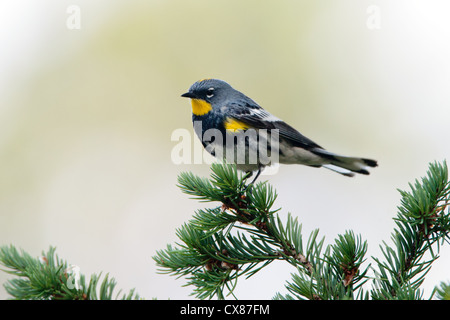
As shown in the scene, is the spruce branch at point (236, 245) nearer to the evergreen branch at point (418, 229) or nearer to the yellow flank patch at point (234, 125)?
the evergreen branch at point (418, 229)

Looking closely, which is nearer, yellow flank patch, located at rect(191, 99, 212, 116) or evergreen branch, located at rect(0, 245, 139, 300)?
evergreen branch, located at rect(0, 245, 139, 300)

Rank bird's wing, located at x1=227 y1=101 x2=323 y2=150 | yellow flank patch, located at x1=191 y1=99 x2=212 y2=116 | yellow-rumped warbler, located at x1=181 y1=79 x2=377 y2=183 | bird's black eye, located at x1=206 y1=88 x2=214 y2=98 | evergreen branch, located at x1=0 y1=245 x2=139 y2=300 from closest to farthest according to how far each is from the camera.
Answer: evergreen branch, located at x1=0 y1=245 x2=139 y2=300 < yellow-rumped warbler, located at x1=181 y1=79 x2=377 y2=183 < bird's wing, located at x1=227 y1=101 x2=323 y2=150 < yellow flank patch, located at x1=191 y1=99 x2=212 y2=116 < bird's black eye, located at x1=206 y1=88 x2=214 y2=98

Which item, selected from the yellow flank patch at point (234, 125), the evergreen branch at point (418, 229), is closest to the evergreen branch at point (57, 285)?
the evergreen branch at point (418, 229)

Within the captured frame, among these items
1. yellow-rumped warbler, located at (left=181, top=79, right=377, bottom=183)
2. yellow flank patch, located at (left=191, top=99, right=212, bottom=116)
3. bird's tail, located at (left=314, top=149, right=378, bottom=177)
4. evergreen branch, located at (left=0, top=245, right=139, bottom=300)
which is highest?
yellow flank patch, located at (left=191, top=99, right=212, bottom=116)

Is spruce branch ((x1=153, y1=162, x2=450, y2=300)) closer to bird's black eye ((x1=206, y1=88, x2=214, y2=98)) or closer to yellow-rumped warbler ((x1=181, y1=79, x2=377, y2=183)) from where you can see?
yellow-rumped warbler ((x1=181, y1=79, x2=377, y2=183))

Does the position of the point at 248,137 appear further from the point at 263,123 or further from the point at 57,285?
the point at 57,285

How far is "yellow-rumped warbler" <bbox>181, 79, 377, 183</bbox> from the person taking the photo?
10.9 ft

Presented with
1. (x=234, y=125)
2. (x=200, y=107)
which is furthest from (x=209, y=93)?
(x=234, y=125)

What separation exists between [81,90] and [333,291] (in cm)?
459

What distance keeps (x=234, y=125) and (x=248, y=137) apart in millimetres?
160

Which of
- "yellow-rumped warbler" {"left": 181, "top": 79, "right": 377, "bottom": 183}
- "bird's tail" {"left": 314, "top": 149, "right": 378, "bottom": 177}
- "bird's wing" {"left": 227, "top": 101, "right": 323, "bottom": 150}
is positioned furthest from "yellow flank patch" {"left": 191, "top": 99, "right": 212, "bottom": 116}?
"bird's tail" {"left": 314, "top": 149, "right": 378, "bottom": 177}

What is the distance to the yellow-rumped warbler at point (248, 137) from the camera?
333cm

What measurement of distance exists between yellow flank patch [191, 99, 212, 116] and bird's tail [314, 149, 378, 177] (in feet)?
2.84

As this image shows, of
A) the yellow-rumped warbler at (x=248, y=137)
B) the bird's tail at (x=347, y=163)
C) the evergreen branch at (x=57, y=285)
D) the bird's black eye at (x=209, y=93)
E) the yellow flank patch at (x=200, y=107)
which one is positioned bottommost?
the evergreen branch at (x=57, y=285)
